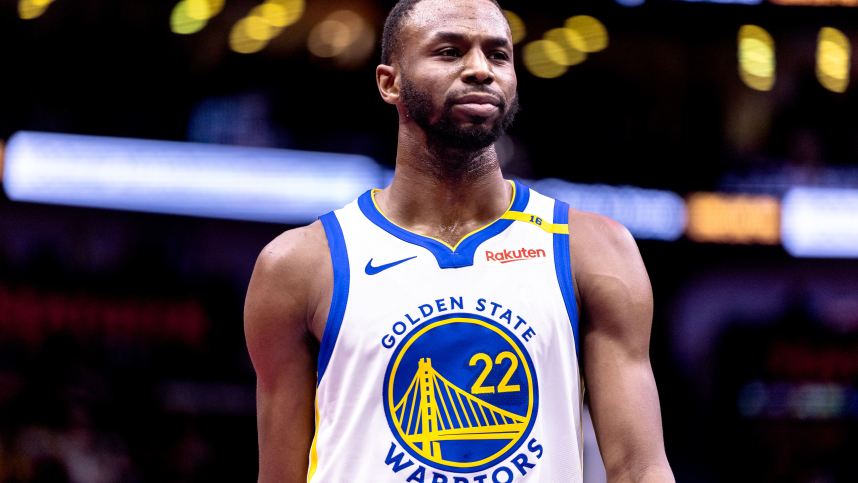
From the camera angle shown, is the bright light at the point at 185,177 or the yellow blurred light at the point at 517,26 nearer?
the bright light at the point at 185,177

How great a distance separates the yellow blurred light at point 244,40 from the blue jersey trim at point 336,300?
7.88 meters

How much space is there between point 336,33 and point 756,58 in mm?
3918

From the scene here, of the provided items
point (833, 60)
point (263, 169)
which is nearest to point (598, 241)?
point (263, 169)

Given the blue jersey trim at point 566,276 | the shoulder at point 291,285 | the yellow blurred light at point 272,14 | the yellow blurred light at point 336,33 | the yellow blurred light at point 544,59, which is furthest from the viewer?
the yellow blurred light at point 544,59

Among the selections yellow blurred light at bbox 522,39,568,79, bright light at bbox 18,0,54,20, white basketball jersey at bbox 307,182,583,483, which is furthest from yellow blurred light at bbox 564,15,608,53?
white basketball jersey at bbox 307,182,583,483

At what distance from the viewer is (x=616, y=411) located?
2.92 meters

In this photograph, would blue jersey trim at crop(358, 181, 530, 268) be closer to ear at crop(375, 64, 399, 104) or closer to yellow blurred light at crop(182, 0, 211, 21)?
ear at crop(375, 64, 399, 104)

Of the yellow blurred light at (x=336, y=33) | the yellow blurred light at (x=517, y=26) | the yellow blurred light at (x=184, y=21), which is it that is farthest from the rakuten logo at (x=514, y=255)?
the yellow blurred light at (x=336, y=33)

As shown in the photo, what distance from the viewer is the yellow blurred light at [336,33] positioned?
10961 mm

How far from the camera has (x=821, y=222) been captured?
1092 cm

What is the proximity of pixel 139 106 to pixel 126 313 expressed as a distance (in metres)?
2.83

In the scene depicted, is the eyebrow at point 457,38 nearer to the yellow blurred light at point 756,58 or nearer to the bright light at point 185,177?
the bright light at point 185,177

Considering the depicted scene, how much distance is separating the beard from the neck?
0.15ft

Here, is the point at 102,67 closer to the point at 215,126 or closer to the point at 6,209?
the point at 215,126
